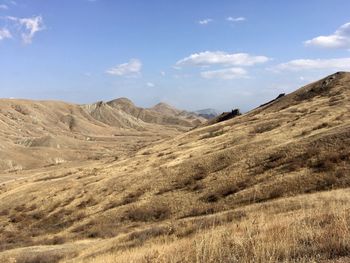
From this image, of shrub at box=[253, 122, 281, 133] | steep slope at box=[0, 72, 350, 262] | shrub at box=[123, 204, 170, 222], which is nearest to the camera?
steep slope at box=[0, 72, 350, 262]

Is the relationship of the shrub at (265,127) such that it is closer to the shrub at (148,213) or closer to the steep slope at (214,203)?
the steep slope at (214,203)

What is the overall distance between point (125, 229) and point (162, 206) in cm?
423

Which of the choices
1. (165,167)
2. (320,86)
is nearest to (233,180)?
(165,167)

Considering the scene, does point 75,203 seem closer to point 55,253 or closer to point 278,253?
point 55,253

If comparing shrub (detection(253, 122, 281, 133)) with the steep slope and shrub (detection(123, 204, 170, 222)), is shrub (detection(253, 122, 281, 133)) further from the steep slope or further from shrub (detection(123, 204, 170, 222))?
shrub (detection(123, 204, 170, 222))

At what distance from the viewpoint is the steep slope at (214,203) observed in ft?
28.7

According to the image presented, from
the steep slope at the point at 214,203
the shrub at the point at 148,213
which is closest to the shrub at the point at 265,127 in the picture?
the steep slope at the point at 214,203

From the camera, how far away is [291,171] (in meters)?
27.3

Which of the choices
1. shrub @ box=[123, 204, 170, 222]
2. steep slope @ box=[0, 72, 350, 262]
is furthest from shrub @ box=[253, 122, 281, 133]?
shrub @ box=[123, 204, 170, 222]

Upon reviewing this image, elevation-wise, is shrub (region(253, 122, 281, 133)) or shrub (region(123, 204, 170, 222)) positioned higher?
shrub (region(253, 122, 281, 133))

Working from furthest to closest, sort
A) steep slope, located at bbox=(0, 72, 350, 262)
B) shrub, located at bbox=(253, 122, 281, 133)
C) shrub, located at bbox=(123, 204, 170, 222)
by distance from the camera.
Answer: shrub, located at bbox=(253, 122, 281, 133)
shrub, located at bbox=(123, 204, 170, 222)
steep slope, located at bbox=(0, 72, 350, 262)

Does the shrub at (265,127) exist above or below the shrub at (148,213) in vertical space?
above

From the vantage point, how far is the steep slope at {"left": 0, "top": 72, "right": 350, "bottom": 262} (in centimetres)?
874

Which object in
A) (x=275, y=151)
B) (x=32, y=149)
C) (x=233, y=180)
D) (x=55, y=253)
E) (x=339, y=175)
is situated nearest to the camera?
(x=55, y=253)
